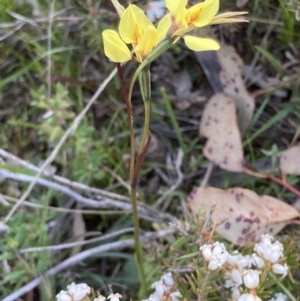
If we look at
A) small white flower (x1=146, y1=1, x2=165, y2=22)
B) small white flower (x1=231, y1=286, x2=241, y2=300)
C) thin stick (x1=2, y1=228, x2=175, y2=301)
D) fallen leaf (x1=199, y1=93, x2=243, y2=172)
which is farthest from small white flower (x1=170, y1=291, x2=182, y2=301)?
small white flower (x1=146, y1=1, x2=165, y2=22)

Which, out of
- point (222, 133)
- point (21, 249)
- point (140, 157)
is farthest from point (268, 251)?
point (21, 249)

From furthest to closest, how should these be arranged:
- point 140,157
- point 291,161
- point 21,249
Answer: point 291,161
point 21,249
point 140,157

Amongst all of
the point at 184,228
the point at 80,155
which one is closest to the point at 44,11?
Result: the point at 80,155

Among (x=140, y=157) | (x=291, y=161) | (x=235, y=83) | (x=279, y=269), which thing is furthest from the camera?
(x=235, y=83)

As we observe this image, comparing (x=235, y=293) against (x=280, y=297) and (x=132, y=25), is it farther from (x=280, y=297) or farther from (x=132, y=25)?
(x=132, y=25)

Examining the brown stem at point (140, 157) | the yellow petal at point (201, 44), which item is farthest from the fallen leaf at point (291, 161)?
the yellow petal at point (201, 44)

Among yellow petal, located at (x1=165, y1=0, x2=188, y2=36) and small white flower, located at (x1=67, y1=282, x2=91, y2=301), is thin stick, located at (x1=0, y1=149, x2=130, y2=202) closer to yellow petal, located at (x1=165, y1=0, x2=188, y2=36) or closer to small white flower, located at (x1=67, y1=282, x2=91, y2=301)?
small white flower, located at (x1=67, y1=282, x2=91, y2=301)
